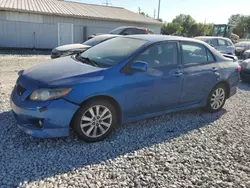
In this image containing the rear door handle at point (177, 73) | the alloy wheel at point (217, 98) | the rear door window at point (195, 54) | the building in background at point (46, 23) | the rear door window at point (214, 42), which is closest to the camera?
the rear door handle at point (177, 73)

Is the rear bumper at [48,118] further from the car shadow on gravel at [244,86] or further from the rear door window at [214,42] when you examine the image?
the rear door window at [214,42]

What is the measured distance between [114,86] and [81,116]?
650 mm

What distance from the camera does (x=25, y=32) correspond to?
50.2 feet

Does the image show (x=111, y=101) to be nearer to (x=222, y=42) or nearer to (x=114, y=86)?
(x=114, y=86)

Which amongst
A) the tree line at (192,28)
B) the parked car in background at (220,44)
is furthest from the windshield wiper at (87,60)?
the tree line at (192,28)

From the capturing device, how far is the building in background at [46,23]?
14.7 metres

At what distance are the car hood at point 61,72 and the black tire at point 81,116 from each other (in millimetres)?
401

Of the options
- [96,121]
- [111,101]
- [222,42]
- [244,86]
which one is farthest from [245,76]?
[96,121]

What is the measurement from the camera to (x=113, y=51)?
3914 mm

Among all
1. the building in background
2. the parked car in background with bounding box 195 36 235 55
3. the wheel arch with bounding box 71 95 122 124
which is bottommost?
the wheel arch with bounding box 71 95 122 124

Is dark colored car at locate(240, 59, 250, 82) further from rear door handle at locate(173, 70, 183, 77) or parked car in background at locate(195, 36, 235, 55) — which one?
rear door handle at locate(173, 70, 183, 77)

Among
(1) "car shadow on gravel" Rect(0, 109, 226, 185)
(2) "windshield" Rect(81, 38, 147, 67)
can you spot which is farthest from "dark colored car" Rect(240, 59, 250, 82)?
(2) "windshield" Rect(81, 38, 147, 67)

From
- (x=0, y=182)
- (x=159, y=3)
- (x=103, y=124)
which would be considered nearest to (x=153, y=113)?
(x=103, y=124)

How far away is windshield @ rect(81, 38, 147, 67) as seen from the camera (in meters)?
3.60
